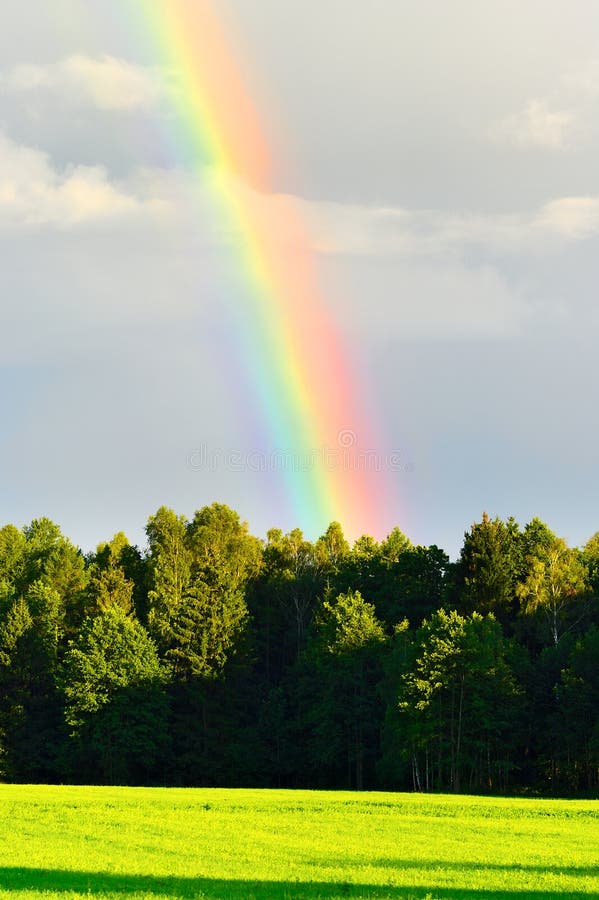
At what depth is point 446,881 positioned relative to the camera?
2595 centimetres

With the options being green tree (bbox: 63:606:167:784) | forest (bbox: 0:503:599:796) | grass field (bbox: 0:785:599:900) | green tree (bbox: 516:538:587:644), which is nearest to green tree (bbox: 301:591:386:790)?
forest (bbox: 0:503:599:796)

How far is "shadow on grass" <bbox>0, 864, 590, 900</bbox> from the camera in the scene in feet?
75.8

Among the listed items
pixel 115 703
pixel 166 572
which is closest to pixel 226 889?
pixel 115 703

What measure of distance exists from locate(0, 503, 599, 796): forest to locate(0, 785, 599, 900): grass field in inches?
1249

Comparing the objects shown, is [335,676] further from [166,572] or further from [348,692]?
[166,572]

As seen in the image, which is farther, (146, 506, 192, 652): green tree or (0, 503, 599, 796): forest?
(146, 506, 192, 652): green tree

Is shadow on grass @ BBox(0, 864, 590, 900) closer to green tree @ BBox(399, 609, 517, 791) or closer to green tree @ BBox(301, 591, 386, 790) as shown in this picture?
green tree @ BBox(399, 609, 517, 791)

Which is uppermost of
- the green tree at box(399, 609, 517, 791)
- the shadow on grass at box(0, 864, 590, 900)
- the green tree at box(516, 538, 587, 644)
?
the green tree at box(516, 538, 587, 644)

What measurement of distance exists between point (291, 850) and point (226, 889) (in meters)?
9.06

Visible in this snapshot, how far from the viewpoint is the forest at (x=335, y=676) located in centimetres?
8575

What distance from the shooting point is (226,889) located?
24.2m

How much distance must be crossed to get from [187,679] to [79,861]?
77678mm

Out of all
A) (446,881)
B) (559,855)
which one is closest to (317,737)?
(559,855)

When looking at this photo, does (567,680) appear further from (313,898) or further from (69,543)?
(69,543)
